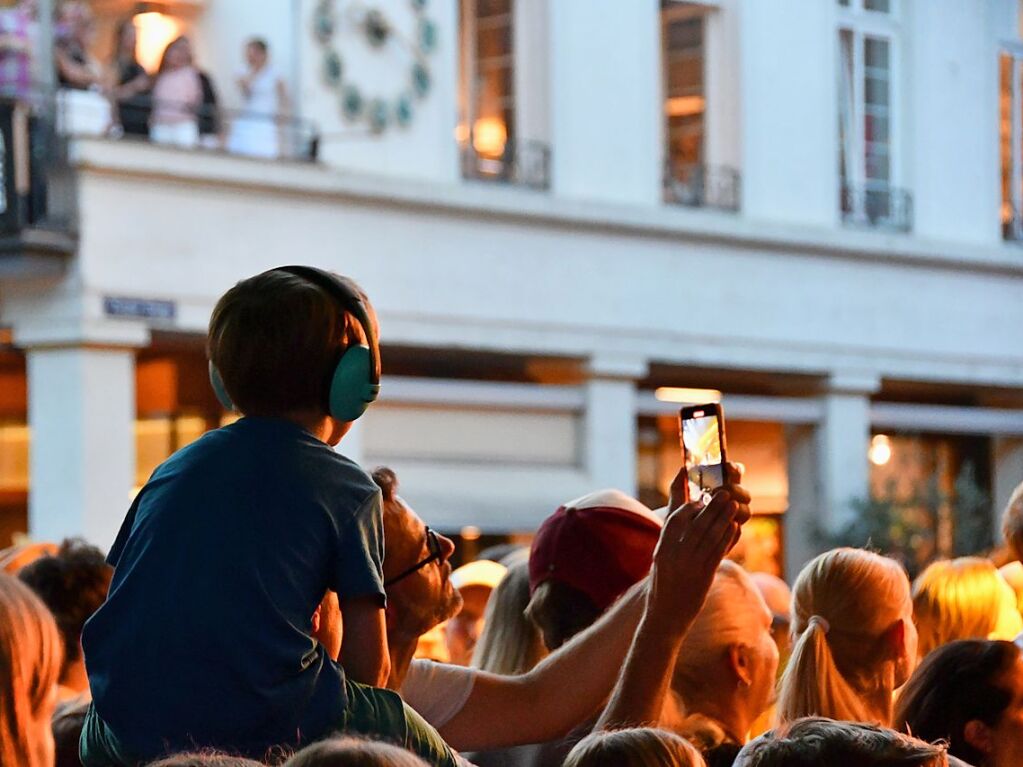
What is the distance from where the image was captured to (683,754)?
304cm

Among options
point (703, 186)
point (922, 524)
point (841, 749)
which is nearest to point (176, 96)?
point (703, 186)

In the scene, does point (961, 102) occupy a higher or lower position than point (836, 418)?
higher

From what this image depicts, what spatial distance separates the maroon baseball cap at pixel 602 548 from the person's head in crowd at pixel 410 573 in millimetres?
648

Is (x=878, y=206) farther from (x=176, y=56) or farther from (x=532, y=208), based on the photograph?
(x=176, y=56)

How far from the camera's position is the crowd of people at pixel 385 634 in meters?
2.83

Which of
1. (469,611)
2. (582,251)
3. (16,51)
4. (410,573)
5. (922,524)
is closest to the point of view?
(410,573)

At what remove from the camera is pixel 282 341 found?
9.68ft

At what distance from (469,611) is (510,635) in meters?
3.41

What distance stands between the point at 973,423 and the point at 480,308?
22.7 feet

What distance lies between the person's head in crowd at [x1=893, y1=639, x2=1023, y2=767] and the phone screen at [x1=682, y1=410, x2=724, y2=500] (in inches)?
53.9

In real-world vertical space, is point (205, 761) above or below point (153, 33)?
below

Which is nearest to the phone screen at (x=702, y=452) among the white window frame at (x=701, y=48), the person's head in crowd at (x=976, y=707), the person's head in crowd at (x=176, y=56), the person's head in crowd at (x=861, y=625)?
the person's head in crowd at (x=861, y=625)

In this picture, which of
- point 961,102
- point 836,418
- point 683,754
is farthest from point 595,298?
point 683,754

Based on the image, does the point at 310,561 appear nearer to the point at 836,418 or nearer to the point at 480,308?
the point at 480,308
